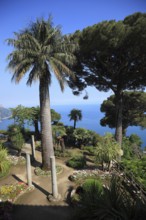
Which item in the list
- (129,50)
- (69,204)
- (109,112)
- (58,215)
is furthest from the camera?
(109,112)

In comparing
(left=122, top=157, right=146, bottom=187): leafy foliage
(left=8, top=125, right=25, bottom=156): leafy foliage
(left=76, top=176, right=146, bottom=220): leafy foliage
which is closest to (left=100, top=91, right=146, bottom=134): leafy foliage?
(left=122, top=157, right=146, bottom=187): leafy foliage

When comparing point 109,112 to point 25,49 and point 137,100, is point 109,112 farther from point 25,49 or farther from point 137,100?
point 25,49

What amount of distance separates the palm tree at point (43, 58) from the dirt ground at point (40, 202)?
5.35ft

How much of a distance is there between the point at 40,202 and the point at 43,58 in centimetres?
715

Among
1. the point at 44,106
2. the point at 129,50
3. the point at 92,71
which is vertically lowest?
the point at 44,106

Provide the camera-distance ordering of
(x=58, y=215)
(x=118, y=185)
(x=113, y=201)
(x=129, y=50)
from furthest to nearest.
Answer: (x=129, y=50) < (x=58, y=215) < (x=118, y=185) < (x=113, y=201)

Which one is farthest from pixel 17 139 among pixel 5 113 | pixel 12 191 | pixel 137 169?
pixel 5 113

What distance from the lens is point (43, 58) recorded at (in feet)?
33.6

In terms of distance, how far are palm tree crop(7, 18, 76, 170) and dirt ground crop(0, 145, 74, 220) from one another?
163 centimetres

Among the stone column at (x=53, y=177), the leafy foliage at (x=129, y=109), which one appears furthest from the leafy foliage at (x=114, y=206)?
the leafy foliage at (x=129, y=109)

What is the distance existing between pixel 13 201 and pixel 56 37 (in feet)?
29.6

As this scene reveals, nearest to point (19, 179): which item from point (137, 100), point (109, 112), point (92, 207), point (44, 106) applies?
point (44, 106)

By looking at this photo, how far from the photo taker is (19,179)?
10273mm

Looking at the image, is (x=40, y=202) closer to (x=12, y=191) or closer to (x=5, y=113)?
(x=12, y=191)
